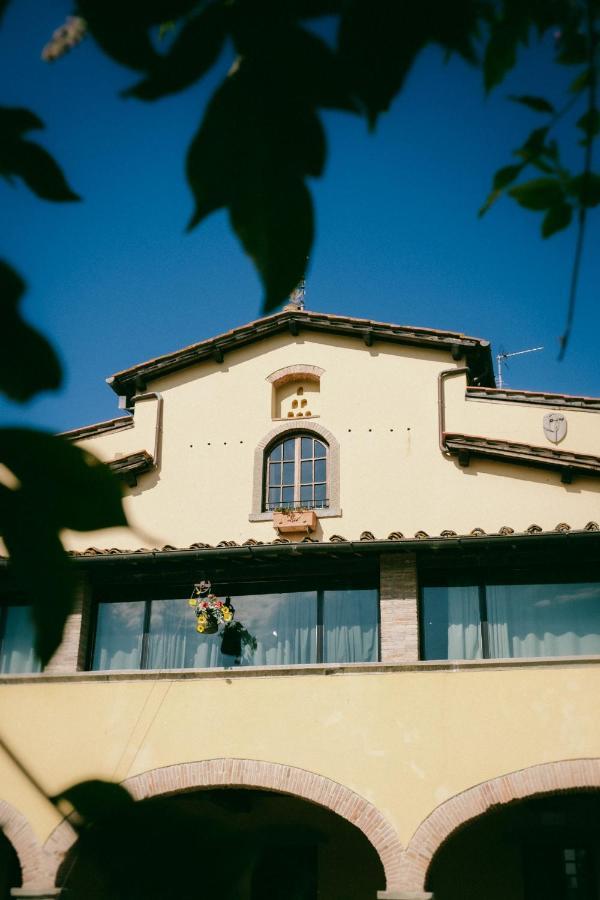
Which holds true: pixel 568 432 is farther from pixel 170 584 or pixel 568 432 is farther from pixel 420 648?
pixel 170 584

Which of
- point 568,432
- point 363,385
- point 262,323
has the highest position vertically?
point 262,323

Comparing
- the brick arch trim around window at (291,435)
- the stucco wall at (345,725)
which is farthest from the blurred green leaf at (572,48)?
the brick arch trim around window at (291,435)

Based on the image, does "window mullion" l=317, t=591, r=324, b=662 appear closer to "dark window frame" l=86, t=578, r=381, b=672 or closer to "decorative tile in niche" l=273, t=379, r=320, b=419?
"dark window frame" l=86, t=578, r=381, b=672

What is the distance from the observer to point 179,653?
11750mm

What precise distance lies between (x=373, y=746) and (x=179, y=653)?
8.53 feet

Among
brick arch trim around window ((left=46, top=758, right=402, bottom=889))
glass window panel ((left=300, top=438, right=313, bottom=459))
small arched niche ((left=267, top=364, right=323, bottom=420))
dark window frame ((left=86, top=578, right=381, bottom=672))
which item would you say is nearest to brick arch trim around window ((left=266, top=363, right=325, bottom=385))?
small arched niche ((left=267, top=364, right=323, bottom=420))

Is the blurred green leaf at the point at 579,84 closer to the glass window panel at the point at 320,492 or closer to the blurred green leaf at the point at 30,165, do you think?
the blurred green leaf at the point at 30,165

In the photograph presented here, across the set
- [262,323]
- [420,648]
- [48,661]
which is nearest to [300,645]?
[420,648]

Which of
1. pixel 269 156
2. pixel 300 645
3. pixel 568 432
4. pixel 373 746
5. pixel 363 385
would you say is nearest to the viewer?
pixel 269 156

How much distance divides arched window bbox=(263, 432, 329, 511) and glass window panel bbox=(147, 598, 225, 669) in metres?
2.27

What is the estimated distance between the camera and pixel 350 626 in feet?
37.3

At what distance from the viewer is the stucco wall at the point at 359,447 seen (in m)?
12.8

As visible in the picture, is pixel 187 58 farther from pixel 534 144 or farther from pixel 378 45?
pixel 534 144

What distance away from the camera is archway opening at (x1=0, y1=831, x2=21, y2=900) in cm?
1223
